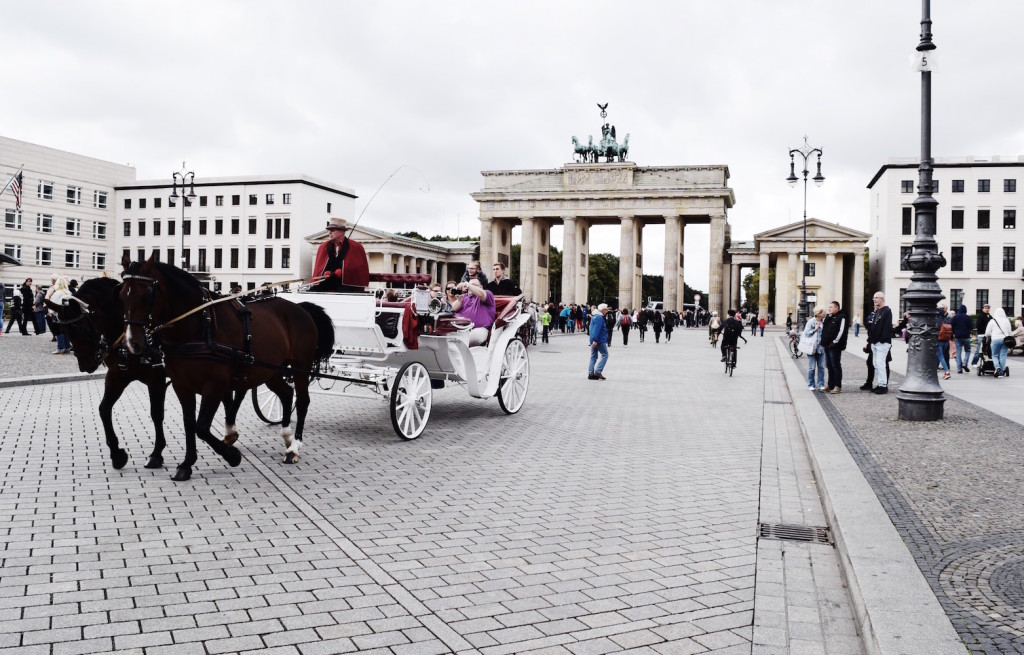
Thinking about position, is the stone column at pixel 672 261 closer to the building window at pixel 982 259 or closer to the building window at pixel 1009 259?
the building window at pixel 982 259

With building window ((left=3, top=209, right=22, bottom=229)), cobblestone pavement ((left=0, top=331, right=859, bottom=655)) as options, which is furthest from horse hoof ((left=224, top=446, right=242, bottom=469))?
building window ((left=3, top=209, right=22, bottom=229))

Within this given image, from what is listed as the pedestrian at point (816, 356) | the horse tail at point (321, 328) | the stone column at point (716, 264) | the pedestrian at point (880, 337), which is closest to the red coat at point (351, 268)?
the horse tail at point (321, 328)

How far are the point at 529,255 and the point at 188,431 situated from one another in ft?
261

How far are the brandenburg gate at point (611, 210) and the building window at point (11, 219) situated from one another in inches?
1627

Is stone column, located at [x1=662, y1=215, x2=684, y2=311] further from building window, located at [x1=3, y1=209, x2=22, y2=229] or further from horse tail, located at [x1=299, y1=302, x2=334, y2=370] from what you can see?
horse tail, located at [x1=299, y1=302, x2=334, y2=370]

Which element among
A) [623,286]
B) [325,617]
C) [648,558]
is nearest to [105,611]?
[325,617]

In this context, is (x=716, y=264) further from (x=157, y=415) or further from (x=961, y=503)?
(x=157, y=415)

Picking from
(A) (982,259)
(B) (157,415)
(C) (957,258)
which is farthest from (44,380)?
(A) (982,259)

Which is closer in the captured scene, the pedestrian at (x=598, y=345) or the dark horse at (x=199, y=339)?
the dark horse at (x=199, y=339)

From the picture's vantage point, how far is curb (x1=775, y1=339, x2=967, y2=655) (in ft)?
12.3

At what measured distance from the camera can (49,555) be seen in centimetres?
514

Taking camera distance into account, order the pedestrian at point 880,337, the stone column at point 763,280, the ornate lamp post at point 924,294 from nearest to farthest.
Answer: the ornate lamp post at point 924,294
the pedestrian at point 880,337
the stone column at point 763,280

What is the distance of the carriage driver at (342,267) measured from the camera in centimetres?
982

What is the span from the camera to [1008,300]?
81000 mm
